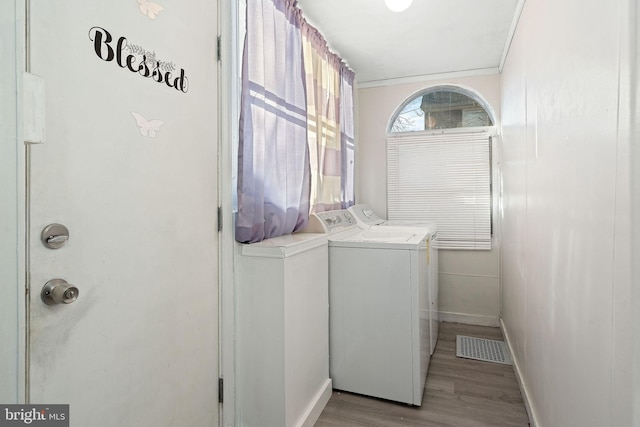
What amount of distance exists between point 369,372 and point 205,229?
1371 millimetres

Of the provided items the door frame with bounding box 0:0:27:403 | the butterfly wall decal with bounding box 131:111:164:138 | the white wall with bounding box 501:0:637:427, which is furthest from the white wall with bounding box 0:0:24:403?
the white wall with bounding box 501:0:637:427

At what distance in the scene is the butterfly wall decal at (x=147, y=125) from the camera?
1.18 m

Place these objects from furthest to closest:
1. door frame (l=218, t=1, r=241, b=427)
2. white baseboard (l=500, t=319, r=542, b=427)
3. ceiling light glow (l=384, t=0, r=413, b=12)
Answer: ceiling light glow (l=384, t=0, r=413, b=12), white baseboard (l=500, t=319, r=542, b=427), door frame (l=218, t=1, r=241, b=427)

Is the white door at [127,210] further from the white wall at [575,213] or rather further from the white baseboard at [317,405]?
the white wall at [575,213]

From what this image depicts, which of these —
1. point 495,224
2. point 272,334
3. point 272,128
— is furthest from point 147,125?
point 495,224

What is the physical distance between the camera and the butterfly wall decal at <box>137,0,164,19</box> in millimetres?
1194

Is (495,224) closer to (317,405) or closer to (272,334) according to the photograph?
(317,405)

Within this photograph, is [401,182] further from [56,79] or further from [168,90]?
[56,79]

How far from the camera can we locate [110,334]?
1.09 metres

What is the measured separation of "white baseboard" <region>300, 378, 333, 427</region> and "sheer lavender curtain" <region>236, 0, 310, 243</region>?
958 millimetres

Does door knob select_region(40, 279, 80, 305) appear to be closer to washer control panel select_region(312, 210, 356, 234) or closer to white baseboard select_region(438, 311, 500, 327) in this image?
washer control panel select_region(312, 210, 356, 234)

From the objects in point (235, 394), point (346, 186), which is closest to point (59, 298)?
point (235, 394)

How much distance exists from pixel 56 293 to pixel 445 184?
324 cm

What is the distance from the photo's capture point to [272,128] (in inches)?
73.1
